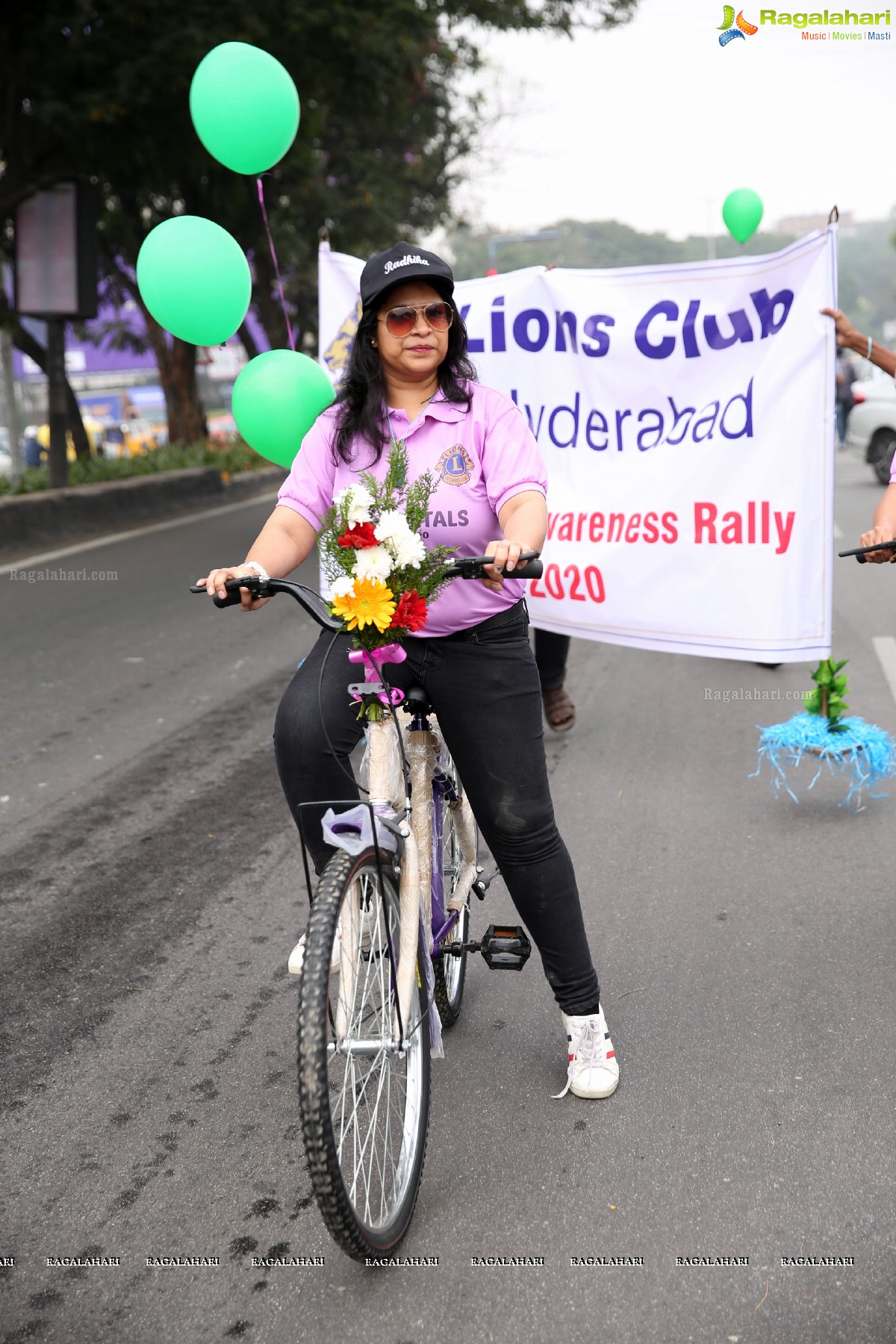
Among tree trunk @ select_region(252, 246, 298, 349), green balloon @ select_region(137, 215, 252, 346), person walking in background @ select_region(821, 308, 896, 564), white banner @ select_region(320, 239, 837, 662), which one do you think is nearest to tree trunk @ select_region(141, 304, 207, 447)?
tree trunk @ select_region(252, 246, 298, 349)

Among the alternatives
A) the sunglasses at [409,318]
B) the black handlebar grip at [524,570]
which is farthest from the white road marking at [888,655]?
the black handlebar grip at [524,570]

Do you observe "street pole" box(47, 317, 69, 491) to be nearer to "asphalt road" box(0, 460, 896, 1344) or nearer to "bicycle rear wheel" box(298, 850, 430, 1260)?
"asphalt road" box(0, 460, 896, 1344)

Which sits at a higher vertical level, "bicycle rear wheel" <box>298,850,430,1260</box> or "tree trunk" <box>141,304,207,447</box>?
"tree trunk" <box>141,304,207,447</box>

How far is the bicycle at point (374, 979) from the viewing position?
7.41ft

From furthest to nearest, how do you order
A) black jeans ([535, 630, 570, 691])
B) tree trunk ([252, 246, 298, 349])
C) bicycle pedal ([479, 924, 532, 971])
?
tree trunk ([252, 246, 298, 349])
black jeans ([535, 630, 570, 691])
bicycle pedal ([479, 924, 532, 971])

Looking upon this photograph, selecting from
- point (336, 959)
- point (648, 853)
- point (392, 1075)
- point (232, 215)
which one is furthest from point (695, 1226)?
point (232, 215)

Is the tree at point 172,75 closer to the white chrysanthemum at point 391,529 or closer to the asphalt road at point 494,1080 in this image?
the asphalt road at point 494,1080

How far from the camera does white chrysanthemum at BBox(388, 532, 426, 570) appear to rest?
247 cm

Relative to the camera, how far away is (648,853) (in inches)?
183

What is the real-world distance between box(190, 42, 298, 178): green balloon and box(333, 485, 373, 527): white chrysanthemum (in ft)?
11.0

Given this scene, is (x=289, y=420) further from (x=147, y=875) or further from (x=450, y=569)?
(x=450, y=569)

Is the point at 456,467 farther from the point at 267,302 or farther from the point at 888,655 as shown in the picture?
the point at 267,302

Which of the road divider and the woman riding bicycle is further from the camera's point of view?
the road divider

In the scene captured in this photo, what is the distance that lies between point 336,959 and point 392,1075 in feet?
1.42
